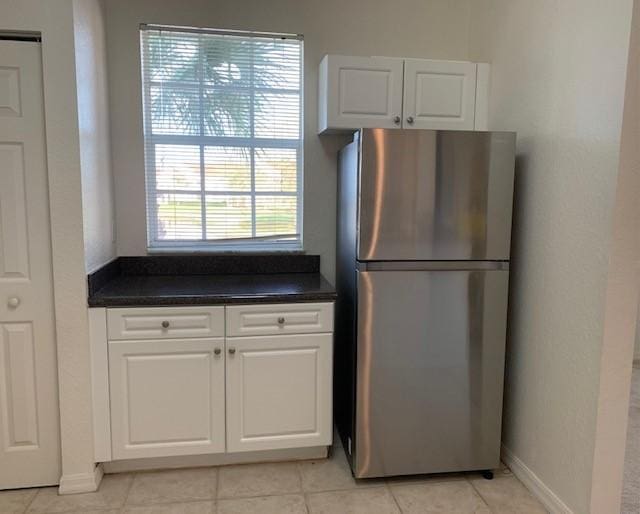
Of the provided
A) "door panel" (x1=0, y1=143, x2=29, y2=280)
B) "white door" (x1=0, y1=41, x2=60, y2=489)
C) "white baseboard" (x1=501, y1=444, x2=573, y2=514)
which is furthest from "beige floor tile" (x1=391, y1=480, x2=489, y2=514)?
"door panel" (x1=0, y1=143, x2=29, y2=280)

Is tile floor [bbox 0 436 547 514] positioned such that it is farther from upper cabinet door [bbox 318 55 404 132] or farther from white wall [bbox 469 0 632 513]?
upper cabinet door [bbox 318 55 404 132]

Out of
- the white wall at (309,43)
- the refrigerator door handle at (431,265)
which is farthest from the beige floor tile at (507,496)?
the white wall at (309,43)

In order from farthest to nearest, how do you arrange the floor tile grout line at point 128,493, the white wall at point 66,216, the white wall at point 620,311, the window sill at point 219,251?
the window sill at point 219,251 → the floor tile grout line at point 128,493 → the white wall at point 66,216 → the white wall at point 620,311

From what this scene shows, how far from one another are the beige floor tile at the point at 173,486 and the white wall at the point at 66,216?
0.78 feet

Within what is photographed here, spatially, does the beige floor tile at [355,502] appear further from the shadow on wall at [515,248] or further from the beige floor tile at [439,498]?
the shadow on wall at [515,248]

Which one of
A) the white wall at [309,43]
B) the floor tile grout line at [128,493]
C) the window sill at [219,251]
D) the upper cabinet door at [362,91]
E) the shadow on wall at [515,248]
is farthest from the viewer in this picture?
the window sill at [219,251]

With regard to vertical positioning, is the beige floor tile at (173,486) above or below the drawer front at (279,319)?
below

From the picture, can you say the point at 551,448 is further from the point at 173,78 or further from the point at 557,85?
the point at 173,78

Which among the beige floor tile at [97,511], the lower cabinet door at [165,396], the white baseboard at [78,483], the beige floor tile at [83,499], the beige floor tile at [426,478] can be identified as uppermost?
the lower cabinet door at [165,396]

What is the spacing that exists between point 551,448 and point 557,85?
61.7 inches

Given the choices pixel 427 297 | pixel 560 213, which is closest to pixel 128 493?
pixel 427 297

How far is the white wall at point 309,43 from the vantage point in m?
2.49

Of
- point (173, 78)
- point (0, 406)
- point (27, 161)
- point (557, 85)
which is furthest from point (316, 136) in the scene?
point (0, 406)

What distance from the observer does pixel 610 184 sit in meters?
1.70
